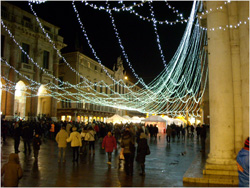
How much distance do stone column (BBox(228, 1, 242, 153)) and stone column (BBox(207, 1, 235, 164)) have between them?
1.07 feet

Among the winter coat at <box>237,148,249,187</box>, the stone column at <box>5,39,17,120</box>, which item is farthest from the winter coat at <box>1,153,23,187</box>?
the stone column at <box>5,39,17,120</box>

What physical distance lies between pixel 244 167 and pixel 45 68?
31202mm

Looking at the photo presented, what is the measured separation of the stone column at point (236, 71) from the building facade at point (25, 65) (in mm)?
21988

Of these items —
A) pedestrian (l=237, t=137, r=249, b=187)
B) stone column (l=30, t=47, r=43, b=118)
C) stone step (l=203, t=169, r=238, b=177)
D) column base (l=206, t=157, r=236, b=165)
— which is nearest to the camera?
pedestrian (l=237, t=137, r=249, b=187)

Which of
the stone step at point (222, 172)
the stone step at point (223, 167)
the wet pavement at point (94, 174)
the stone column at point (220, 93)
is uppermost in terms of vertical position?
the stone column at point (220, 93)

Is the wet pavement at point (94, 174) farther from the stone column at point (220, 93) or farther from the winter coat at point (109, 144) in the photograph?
the stone column at point (220, 93)

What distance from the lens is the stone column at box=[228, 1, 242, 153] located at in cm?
809

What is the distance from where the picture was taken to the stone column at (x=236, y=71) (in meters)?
→ 8.09

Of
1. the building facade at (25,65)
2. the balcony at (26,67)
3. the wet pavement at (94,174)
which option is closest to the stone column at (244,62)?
the wet pavement at (94,174)

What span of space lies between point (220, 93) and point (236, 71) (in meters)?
1.05

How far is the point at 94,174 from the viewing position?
820cm

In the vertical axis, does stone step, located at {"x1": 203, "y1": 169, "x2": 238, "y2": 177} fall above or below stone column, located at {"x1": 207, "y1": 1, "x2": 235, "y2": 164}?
below

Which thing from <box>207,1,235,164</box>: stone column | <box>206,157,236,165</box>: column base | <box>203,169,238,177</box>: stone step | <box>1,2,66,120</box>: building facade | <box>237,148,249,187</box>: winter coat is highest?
<box>1,2,66,120</box>: building facade

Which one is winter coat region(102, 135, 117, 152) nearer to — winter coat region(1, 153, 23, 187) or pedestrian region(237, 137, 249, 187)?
winter coat region(1, 153, 23, 187)
